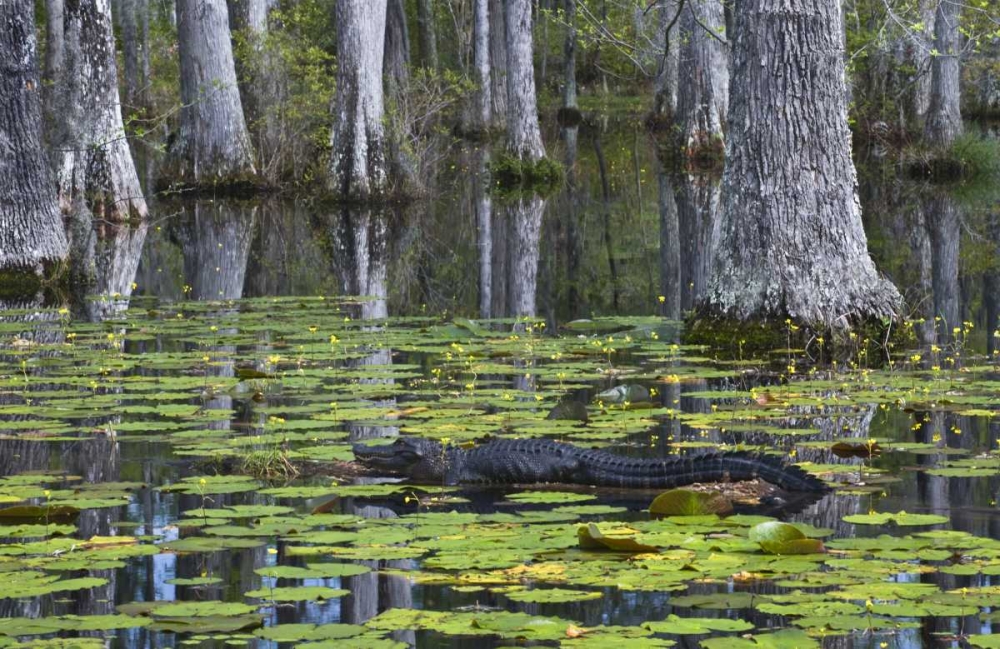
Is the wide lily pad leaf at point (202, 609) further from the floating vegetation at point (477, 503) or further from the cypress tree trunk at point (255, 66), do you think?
the cypress tree trunk at point (255, 66)

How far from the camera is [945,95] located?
24.8m

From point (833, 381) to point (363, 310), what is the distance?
5.37 m

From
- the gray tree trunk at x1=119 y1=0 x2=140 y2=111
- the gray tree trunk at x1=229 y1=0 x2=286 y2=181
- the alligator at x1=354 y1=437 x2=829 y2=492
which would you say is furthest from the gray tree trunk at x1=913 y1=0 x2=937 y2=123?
the alligator at x1=354 y1=437 x2=829 y2=492

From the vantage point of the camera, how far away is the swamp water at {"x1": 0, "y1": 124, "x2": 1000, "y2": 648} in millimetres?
4566

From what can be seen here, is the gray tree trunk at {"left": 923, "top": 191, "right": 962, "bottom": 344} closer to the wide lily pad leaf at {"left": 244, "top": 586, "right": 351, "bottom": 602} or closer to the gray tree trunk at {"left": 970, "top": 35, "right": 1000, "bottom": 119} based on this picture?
the wide lily pad leaf at {"left": 244, "top": 586, "right": 351, "bottom": 602}

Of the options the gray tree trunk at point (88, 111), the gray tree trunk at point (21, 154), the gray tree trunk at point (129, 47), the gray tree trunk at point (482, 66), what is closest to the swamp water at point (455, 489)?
the gray tree trunk at point (21, 154)

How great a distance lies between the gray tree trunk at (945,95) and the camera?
24.8 meters

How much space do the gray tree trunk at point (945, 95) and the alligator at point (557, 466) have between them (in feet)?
61.9

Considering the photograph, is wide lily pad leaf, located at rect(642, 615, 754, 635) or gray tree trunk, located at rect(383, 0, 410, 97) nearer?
wide lily pad leaf, located at rect(642, 615, 754, 635)

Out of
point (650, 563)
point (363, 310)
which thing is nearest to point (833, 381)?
point (650, 563)

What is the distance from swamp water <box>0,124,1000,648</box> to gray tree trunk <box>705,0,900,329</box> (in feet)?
1.49

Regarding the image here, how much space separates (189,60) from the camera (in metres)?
24.6

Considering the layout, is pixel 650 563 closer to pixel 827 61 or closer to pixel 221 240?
pixel 827 61

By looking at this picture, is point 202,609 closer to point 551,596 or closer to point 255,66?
point 551,596
